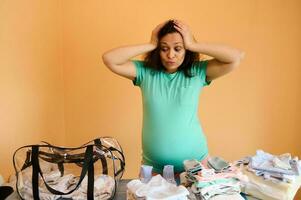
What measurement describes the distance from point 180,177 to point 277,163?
367mm

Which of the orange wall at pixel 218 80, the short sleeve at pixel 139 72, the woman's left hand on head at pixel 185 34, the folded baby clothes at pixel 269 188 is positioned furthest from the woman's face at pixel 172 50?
the orange wall at pixel 218 80

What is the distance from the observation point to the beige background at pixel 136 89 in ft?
6.21

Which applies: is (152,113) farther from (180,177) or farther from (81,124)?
(81,124)

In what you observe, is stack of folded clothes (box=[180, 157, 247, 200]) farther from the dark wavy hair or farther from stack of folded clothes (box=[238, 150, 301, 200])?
the dark wavy hair

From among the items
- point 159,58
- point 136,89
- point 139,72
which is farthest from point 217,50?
point 136,89

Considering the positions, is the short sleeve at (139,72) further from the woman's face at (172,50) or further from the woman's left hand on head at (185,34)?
the woman's left hand on head at (185,34)

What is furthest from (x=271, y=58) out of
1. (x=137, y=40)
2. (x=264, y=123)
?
(x=137, y=40)

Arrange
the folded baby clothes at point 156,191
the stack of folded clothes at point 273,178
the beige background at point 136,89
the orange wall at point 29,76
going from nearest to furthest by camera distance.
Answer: the folded baby clothes at point 156,191, the stack of folded clothes at point 273,178, the orange wall at point 29,76, the beige background at point 136,89

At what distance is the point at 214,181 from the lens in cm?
100

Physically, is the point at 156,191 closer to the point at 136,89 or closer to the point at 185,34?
A: the point at 185,34

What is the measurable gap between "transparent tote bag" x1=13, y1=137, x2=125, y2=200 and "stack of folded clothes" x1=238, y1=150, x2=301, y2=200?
0.51 m

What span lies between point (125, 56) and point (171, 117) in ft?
1.13

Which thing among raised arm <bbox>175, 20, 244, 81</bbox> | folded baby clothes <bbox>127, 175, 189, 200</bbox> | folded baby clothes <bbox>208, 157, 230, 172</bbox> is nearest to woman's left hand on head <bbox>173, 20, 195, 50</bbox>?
raised arm <bbox>175, 20, 244, 81</bbox>

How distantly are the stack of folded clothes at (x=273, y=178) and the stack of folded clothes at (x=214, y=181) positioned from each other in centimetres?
5
